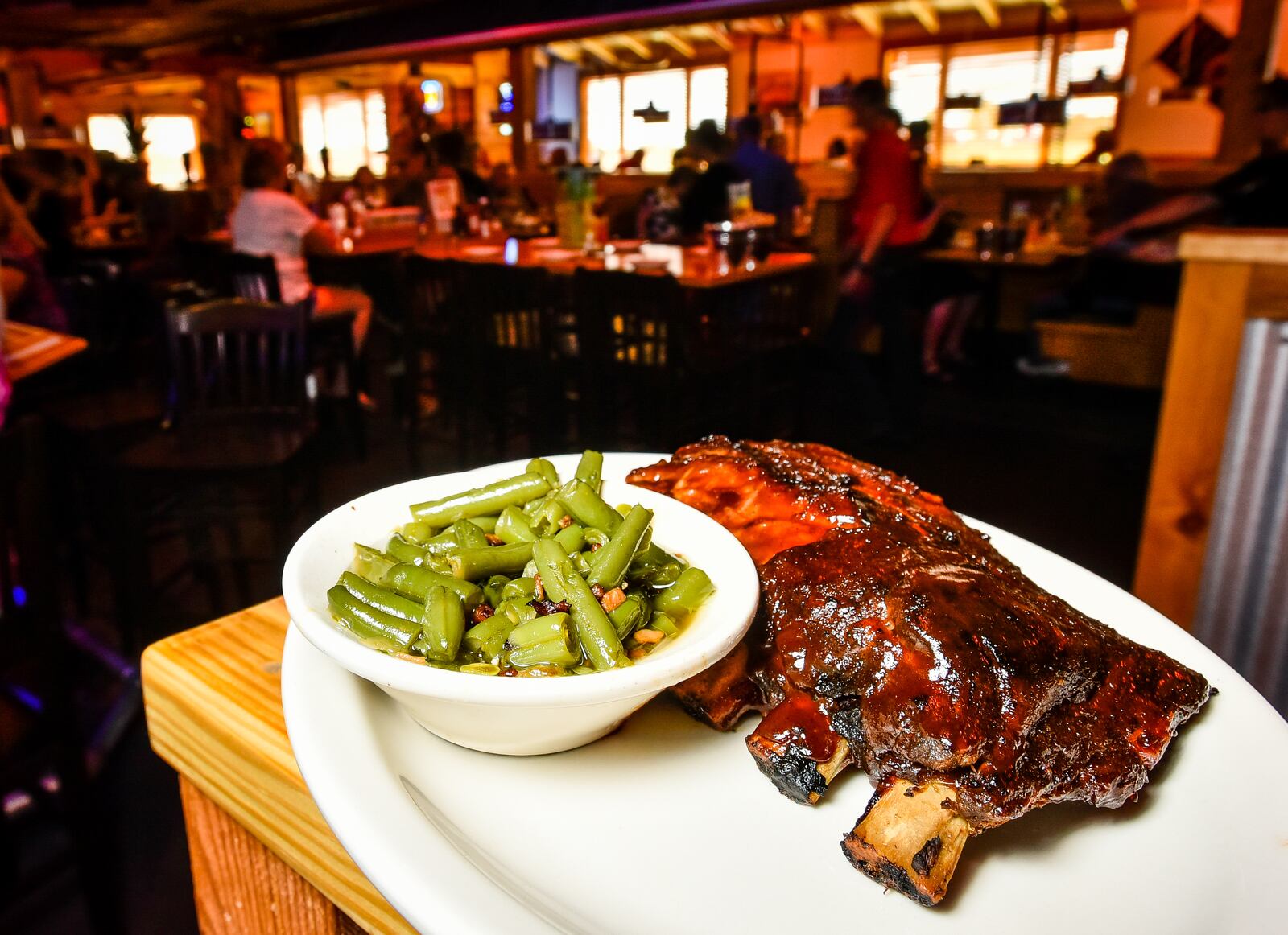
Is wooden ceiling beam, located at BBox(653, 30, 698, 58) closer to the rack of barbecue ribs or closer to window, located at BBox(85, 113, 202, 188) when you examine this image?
window, located at BBox(85, 113, 202, 188)

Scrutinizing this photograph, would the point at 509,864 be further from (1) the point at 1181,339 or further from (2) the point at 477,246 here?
(2) the point at 477,246

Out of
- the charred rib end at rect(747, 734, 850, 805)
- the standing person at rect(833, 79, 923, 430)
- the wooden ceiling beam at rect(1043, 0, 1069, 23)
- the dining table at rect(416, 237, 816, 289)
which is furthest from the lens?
the wooden ceiling beam at rect(1043, 0, 1069, 23)

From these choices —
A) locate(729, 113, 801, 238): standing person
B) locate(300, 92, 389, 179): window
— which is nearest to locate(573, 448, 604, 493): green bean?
locate(729, 113, 801, 238): standing person

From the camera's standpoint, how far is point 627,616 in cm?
94

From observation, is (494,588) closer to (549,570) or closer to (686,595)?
(549,570)

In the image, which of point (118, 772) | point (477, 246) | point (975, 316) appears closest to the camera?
point (118, 772)

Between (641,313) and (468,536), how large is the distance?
3.72 meters

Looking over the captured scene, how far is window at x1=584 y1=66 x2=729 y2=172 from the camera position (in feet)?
42.1

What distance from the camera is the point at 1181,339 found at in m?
2.57

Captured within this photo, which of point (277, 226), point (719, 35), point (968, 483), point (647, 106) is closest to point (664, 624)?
point (968, 483)

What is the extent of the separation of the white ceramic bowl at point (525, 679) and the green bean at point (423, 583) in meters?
0.07

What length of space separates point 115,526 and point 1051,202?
27.1 ft

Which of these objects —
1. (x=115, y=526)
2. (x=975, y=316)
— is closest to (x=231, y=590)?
(x=115, y=526)

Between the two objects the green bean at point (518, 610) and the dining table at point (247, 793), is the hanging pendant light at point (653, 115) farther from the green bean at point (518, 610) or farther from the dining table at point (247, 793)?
the green bean at point (518, 610)
